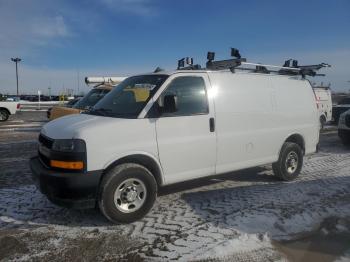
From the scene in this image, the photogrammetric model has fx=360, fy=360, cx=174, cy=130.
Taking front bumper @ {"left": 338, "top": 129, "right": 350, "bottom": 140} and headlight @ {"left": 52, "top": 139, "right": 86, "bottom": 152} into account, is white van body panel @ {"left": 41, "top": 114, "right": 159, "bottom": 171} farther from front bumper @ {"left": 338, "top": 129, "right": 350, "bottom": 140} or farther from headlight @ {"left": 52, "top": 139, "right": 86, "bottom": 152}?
front bumper @ {"left": 338, "top": 129, "right": 350, "bottom": 140}

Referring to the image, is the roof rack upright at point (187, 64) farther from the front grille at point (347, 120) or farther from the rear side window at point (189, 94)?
the front grille at point (347, 120)

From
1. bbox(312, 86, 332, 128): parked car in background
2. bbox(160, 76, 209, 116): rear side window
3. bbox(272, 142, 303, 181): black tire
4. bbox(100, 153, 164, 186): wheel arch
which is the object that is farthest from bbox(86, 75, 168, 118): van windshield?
bbox(312, 86, 332, 128): parked car in background

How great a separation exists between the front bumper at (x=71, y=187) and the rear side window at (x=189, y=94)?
1.47 m

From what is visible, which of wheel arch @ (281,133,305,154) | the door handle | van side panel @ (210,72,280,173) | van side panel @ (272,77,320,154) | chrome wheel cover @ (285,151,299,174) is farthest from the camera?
wheel arch @ (281,133,305,154)

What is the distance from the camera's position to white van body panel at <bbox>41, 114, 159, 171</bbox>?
4383 millimetres

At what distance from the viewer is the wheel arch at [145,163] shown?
4.63 metres

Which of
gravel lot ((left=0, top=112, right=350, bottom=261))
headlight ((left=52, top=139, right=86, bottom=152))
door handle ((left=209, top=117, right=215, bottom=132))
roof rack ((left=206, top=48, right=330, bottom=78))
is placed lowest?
gravel lot ((left=0, top=112, right=350, bottom=261))

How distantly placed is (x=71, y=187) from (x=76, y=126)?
77 cm

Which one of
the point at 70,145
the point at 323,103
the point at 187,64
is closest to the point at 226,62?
the point at 187,64

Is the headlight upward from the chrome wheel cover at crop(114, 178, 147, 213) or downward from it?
upward

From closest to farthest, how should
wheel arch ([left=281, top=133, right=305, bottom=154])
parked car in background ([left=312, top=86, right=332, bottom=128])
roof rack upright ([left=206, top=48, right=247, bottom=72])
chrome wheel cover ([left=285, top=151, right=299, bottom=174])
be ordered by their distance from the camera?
roof rack upright ([left=206, top=48, right=247, bottom=72]), chrome wheel cover ([left=285, top=151, right=299, bottom=174]), wheel arch ([left=281, top=133, right=305, bottom=154]), parked car in background ([left=312, top=86, right=332, bottom=128])

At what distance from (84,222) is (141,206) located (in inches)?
30.9

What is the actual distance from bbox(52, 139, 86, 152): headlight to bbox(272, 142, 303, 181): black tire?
3.92 m

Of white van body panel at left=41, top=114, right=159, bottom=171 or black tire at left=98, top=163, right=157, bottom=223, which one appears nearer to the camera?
white van body panel at left=41, top=114, right=159, bottom=171
